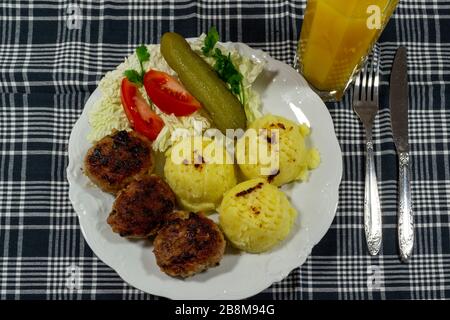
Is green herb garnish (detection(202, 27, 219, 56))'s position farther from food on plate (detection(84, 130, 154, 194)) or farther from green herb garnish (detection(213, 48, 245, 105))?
food on plate (detection(84, 130, 154, 194))

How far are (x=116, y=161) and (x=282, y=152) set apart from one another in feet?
1.99

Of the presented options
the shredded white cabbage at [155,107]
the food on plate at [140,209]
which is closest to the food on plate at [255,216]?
the food on plate at [140,209]

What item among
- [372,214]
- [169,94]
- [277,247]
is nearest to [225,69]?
[169,94]

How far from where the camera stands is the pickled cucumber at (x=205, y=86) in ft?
6.82

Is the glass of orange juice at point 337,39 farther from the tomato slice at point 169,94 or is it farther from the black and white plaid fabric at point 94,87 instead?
the tomato slice at point 169,94

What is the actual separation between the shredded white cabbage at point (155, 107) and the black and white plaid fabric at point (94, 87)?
0.23 meters

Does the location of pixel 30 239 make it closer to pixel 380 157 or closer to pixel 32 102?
pixel 32 102

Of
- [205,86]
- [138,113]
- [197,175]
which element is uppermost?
[205,86]

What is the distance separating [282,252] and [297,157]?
352 millimetres

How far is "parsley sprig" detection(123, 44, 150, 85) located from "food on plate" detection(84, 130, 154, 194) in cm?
25

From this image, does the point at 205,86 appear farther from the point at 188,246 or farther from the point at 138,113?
the point at 188,246

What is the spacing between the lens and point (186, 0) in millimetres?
2459

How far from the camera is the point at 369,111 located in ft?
7.50
